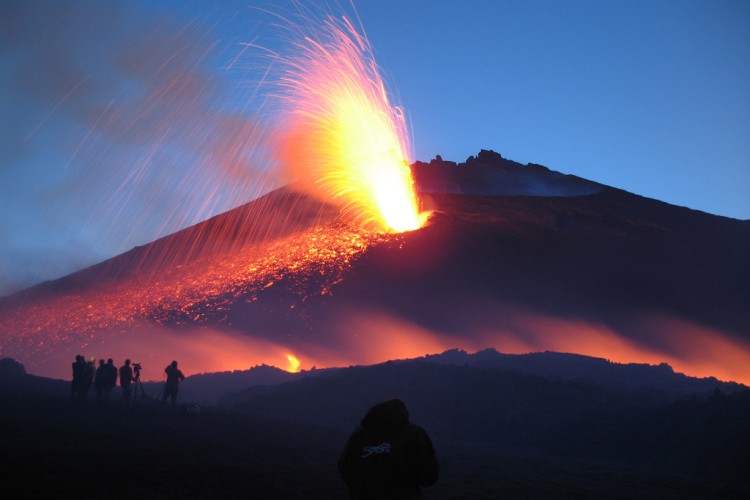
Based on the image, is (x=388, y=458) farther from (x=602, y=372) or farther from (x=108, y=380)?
(x=602, y=372)

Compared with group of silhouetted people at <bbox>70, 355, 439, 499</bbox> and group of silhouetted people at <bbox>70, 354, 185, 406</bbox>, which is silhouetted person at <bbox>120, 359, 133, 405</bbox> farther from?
group of silhouetted people at <bbox>70, 355, 439, 499</bbox>

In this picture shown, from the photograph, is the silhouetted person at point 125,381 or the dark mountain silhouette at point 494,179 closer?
the silhouetted person at point 125,381

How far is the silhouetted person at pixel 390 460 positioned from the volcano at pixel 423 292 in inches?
1482

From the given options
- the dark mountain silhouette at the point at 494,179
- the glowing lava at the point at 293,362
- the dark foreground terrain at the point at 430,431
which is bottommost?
the dark foreground terrain at the point at 430,431

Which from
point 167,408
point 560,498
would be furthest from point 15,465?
point 167,408

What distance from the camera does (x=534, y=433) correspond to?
71.6 feet

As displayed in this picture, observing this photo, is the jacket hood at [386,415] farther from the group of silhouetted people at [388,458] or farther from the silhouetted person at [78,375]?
the silhouetted person at [78,375]

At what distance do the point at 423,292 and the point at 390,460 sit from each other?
1684 inches

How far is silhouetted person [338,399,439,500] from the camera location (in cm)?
471

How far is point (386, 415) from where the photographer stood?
4.88m

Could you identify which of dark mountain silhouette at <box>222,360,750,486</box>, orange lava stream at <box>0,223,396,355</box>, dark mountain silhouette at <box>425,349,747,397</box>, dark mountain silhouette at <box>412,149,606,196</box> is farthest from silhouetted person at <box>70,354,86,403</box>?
dark mountain silhouette at <box>412,149,606,196</box>

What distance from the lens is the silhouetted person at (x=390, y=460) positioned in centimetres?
471

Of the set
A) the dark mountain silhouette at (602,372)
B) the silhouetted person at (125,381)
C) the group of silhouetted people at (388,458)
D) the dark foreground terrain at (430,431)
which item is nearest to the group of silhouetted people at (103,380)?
the silhouetted person at (125,381)

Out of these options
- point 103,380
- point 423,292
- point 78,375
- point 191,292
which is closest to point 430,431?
point 103,380
